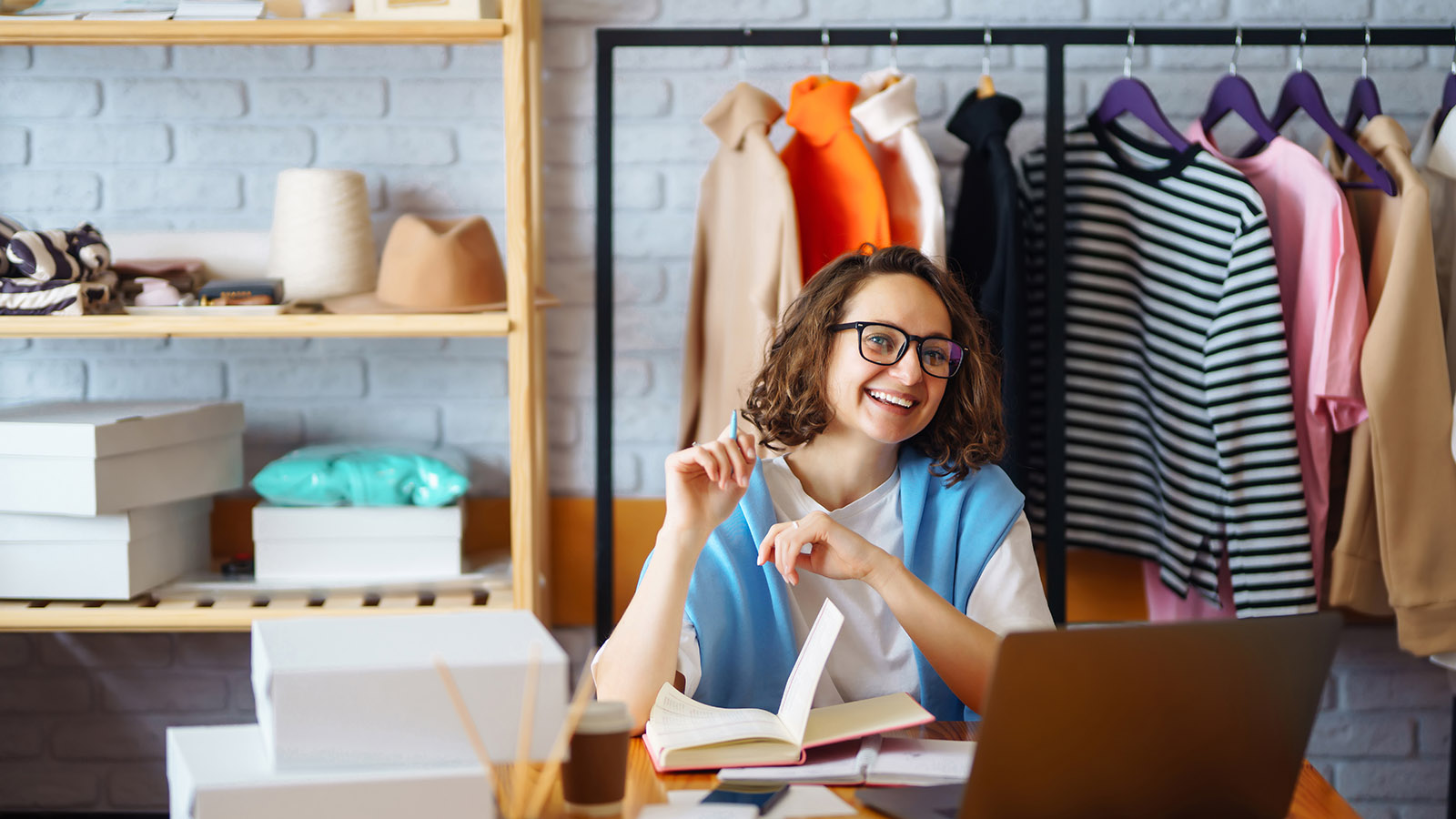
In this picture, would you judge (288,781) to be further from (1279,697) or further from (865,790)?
(1279,697)

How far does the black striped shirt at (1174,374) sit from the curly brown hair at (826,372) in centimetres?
52

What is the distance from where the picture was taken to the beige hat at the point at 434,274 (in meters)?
1.84

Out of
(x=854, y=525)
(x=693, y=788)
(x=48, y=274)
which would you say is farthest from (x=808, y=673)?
(x=48, y=274)

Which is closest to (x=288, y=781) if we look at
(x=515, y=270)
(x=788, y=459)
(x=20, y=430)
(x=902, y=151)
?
(x=788, y=459)

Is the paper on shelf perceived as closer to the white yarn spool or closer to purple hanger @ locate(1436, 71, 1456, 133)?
the white yarn spool

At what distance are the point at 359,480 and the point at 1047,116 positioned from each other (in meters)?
1.24

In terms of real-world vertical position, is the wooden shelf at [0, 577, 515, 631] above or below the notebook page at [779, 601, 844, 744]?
below

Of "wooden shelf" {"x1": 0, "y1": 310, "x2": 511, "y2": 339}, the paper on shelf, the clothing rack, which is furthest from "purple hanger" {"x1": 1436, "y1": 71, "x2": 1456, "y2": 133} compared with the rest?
the paper on shelf

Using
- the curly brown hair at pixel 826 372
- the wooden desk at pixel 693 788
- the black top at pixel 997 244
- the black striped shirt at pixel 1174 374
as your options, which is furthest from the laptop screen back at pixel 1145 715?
the black striped shirt at pixel 1174 374

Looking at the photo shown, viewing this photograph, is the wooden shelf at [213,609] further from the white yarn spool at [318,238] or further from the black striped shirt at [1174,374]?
the black striped shirt at [1174,374]

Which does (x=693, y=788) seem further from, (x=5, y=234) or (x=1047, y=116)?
(x=5, y=234)

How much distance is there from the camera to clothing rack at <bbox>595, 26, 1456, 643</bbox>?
5.92ft

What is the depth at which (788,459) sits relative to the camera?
1524 mm

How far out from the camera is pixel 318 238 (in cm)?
191
